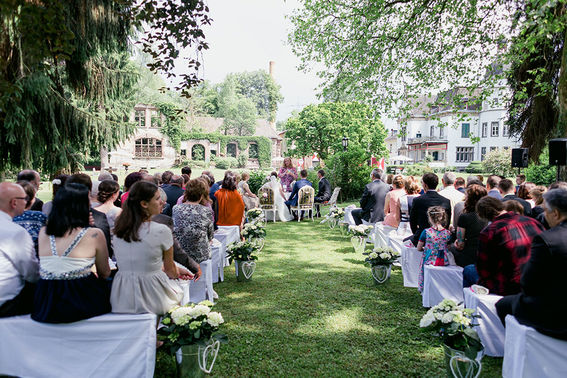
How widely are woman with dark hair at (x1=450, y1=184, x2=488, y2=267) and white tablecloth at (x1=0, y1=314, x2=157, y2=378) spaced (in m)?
3.72

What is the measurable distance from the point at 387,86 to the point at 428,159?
45.0 metres

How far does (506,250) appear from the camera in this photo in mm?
3463

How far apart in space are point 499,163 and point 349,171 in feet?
83.3

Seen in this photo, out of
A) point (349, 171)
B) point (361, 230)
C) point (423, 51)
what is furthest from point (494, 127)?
point (361, 230)

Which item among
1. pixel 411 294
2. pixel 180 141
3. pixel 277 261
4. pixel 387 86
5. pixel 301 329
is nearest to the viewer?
pixel 301 329

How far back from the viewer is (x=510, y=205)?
3.74 metres

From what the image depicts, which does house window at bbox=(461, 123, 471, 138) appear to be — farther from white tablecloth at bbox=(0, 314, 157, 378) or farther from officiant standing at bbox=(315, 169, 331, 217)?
white tablecloth at bbox=(0, 314, 157, 378)

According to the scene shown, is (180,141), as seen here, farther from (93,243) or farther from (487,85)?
(93,243)

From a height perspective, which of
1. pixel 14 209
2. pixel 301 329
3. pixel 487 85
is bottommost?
pixel 301 329

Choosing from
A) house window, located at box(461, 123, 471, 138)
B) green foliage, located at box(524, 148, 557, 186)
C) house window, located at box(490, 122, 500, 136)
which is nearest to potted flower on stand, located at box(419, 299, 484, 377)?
green foliage, located at box(524, 148, 557, 186)

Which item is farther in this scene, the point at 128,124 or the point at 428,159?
the point at 428,159

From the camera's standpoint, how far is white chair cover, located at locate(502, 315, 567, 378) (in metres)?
2.65

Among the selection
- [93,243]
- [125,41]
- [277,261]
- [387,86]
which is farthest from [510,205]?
[387,86]

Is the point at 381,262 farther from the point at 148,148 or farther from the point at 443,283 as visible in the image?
the point at 148,148
